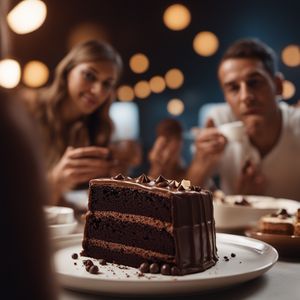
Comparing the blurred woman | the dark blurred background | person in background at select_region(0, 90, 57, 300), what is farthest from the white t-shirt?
the dark blurred background

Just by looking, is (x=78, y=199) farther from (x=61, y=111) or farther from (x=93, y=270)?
(x=93, y=270)

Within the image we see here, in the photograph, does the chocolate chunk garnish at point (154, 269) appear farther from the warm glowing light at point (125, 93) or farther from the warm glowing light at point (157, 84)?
the warm glowing light at point (125, 93)

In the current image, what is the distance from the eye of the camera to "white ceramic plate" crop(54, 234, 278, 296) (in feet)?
3.69

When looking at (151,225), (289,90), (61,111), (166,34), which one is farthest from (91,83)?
(166,34)

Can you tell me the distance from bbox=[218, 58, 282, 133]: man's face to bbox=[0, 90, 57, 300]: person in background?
3503mm

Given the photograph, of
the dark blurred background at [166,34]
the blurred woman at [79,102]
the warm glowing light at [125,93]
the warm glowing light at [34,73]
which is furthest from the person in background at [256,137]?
the warm glowing light at [125,93]

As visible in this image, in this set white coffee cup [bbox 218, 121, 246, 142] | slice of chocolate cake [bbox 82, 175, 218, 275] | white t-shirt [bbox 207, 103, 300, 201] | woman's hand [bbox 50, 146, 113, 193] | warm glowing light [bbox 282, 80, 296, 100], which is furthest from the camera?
warm glowing light [bbox 282, 80, 296, 100]

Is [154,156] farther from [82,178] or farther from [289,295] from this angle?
[289,295]

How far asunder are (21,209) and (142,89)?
10.2 metres

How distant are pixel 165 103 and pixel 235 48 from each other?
6.60 metres

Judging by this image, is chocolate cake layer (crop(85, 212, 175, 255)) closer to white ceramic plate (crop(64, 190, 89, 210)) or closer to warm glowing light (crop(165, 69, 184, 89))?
white ceramic plate (crop(64, 190, 89, 210))

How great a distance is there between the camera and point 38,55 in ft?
29.5

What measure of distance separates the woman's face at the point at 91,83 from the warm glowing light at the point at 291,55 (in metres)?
4.98

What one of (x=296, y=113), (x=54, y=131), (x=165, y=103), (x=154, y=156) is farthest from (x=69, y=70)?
(x=165, y=103)
